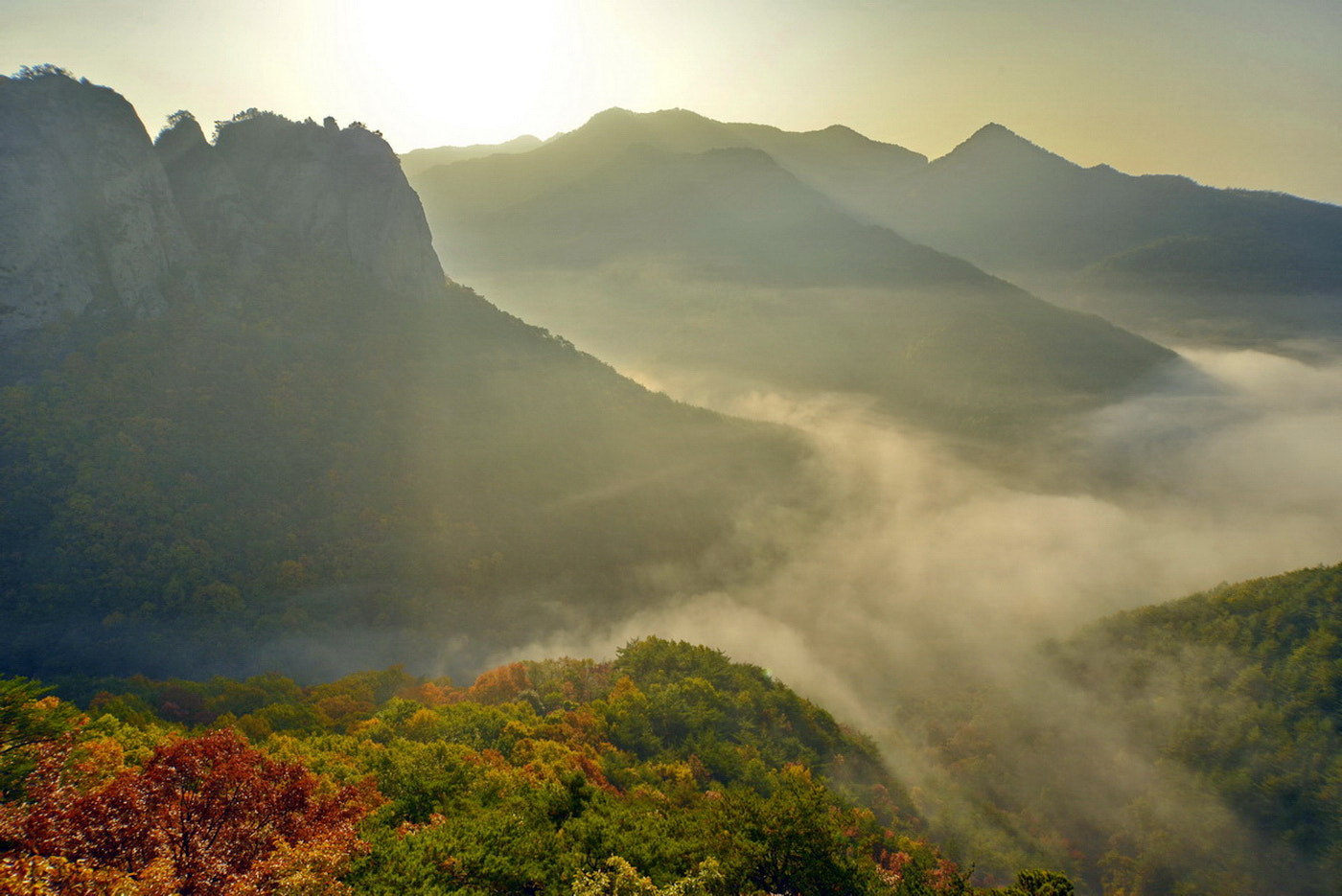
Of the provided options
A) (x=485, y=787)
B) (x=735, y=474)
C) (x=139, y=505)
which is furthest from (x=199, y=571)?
(x=735, y=474)

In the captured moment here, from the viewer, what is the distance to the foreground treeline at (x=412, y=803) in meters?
16.3

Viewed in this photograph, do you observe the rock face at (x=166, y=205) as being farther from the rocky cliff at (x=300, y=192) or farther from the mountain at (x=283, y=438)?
the mountain at (x=283, y=438)

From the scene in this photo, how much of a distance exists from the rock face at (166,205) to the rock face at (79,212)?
4.9 inches

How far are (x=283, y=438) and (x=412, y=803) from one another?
232 feet

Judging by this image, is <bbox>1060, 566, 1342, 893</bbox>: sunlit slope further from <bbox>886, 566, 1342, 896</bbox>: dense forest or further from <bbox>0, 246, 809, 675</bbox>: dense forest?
<bbox>0, 246, 809, 675</bbox>: dense forest

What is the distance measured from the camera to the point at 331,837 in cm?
1897

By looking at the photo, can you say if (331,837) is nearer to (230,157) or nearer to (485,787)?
(485,787)

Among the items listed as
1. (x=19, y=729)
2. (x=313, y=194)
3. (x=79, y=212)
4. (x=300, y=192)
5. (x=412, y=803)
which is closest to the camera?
(x=19, y=729)

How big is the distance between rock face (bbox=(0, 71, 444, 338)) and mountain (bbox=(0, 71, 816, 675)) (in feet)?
0.99

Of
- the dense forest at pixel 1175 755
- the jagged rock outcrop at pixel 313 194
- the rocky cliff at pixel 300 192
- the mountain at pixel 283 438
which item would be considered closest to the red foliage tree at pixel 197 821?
the mountain at pixel 283 438

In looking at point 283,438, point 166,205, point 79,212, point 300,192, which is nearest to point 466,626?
point 283,438

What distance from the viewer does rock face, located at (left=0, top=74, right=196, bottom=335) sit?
217 feet

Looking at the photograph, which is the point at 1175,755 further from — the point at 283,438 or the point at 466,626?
the point at 283,438

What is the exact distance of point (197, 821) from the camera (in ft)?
57.9
